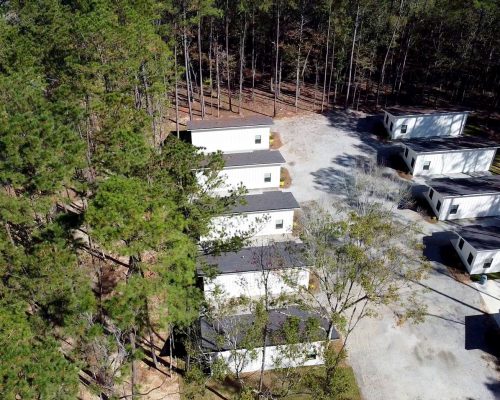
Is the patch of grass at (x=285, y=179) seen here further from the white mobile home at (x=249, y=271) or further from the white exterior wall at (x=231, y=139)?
the white mobile home at (x=249, y=271)

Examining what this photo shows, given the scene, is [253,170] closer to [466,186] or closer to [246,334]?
[466,186]

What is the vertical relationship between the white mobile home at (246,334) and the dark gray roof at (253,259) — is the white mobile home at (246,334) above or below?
below

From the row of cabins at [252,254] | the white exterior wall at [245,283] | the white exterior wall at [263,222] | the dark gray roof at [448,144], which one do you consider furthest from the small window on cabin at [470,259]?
the dark gray roof at [448,144]

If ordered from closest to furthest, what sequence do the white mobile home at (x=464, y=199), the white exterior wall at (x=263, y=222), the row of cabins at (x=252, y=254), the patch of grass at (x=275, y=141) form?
1. the row of cabins at (x=252, y=254)
2. the white exterior wall at (x=263, y=222)
3. the white mobile home at (x=464, y=199)
4. the patch of grass at (x=275, y=141)

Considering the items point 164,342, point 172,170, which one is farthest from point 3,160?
point 164,342

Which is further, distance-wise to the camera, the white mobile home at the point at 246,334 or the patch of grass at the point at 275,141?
the patch of grass at the point at 275,141

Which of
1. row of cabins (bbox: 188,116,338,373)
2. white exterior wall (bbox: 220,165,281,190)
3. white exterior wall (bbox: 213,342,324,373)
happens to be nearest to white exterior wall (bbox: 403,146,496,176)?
row of cabins (bbox: 188,116,338,373)

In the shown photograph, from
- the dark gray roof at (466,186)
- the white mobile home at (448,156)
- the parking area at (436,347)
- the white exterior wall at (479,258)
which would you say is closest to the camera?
the parking area at (436,347)
